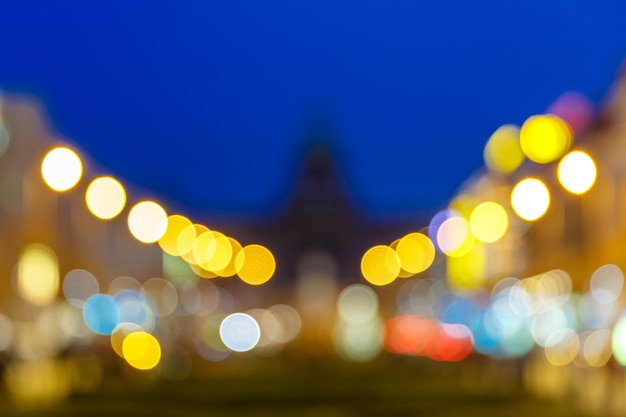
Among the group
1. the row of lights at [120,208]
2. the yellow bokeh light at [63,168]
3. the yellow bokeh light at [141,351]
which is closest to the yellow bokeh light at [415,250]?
the row of lights at [120,208]

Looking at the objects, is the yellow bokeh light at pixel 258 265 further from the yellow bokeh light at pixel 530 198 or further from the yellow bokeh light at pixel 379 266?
the yellow bokeh light at pixel 530 198

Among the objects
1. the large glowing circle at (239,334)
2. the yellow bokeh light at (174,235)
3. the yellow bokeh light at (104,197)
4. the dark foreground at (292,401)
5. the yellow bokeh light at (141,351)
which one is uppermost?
the large glowing circle at (239,334)

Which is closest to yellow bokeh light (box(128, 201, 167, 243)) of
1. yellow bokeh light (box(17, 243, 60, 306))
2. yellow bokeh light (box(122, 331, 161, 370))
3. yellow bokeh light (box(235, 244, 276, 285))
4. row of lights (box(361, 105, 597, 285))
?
row of lights (box(361, 105, 597, 285))

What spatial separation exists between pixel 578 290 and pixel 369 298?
9904 cm

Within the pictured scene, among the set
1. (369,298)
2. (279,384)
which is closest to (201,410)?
(279,384)

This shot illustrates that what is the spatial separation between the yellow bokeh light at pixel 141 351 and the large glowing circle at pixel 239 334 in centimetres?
2069

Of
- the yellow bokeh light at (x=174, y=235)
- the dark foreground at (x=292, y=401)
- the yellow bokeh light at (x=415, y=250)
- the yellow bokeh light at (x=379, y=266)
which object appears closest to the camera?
the dark foreground at (x=292, y=401)

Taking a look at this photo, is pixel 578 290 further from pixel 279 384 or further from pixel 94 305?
pixel 279 384

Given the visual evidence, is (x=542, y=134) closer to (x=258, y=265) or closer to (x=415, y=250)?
(x=415, y=250)

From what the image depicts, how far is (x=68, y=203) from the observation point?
2566 inches

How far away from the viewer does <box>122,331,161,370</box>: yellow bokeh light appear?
39.7 meters

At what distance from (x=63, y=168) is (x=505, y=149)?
216ft

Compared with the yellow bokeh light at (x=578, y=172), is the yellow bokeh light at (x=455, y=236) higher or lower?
higher

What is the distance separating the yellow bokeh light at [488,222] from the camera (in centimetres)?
4388
